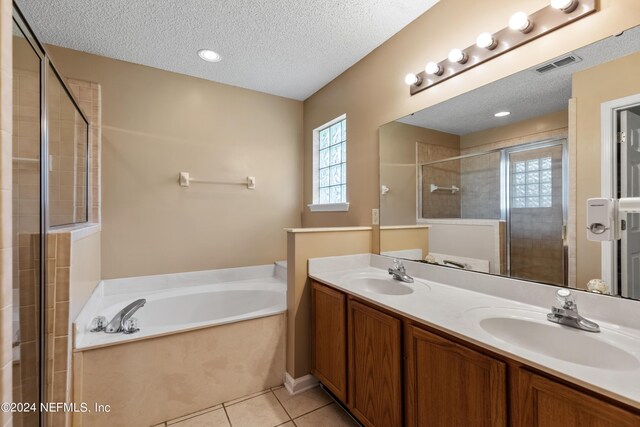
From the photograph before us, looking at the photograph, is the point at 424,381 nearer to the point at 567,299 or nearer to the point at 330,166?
the point at 567,299

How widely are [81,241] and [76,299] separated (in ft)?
1.09

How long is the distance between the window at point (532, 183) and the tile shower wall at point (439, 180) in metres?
0.29

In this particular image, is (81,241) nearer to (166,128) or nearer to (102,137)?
(102,137)

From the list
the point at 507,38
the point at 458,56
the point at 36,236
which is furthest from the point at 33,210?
the point at 507,38

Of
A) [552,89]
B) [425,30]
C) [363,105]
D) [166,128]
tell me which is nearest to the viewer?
[552,89]

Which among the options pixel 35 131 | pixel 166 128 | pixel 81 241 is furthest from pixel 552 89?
pixel 166 128

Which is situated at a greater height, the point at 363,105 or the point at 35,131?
the point at 363,105

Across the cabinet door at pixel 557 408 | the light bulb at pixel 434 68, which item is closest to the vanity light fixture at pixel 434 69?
the light bulb at pixel 434 68

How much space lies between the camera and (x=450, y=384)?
0.97m

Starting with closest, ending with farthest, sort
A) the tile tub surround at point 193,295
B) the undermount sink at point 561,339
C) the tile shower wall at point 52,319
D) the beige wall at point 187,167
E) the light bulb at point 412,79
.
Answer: the undermount sink at point 561,339 < the tile shower wall at point 52,319 < the light bulb at point 412,79 < the tile tub surround at point 193,295 < the beige wall at point 187,167

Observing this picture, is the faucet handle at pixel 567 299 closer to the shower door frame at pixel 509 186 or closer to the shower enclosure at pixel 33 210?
the shower door frame at pixel 509 186

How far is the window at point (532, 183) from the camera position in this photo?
1188mm

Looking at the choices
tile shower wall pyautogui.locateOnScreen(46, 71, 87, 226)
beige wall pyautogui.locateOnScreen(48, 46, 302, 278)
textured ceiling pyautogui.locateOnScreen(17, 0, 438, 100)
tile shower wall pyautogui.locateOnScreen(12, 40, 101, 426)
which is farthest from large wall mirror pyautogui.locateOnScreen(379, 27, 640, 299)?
tile shower wall pyautogui.locateOnScreen(46, 71, 87, 226)

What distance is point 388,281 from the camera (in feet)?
5.65
